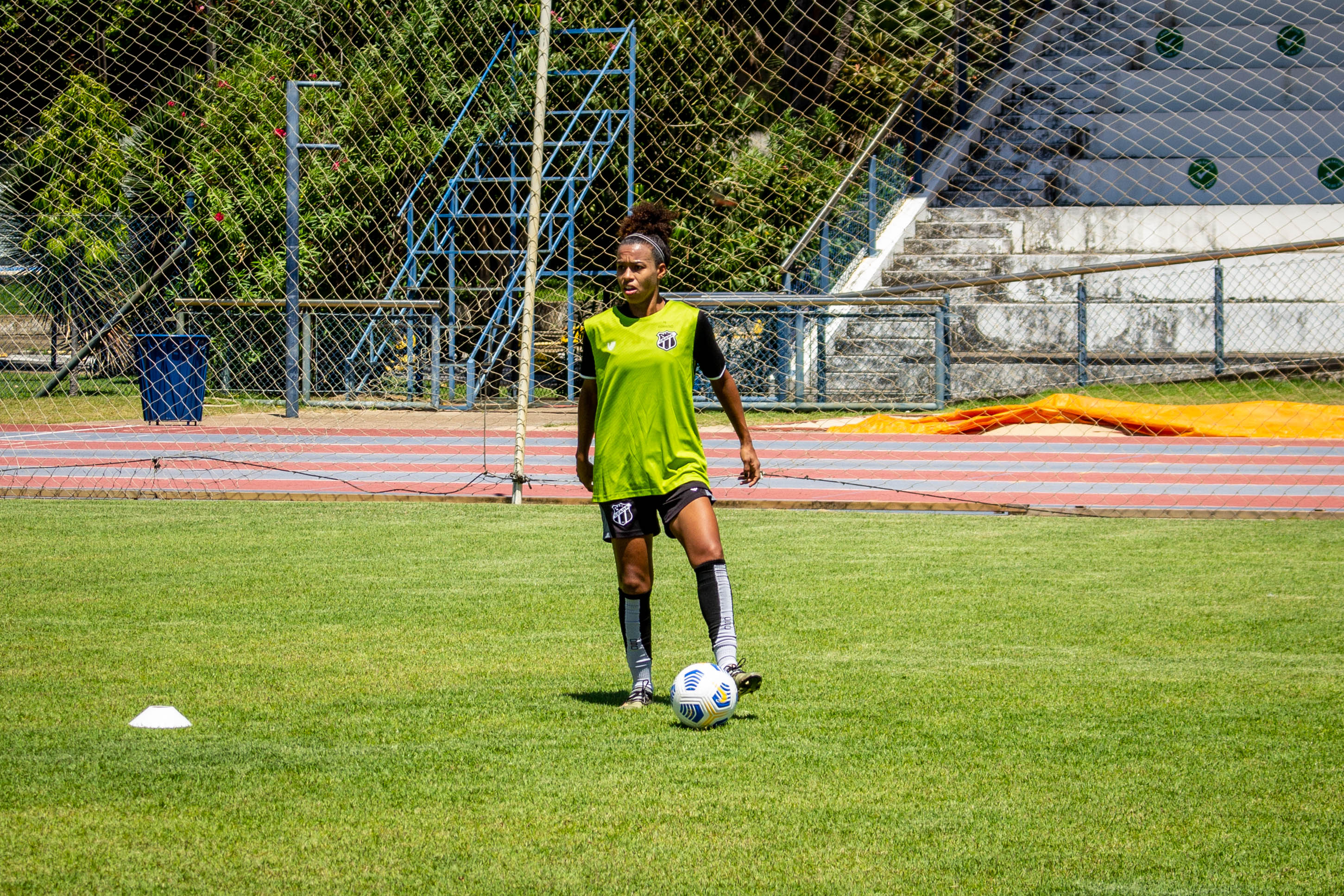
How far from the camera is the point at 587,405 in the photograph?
5195 mm

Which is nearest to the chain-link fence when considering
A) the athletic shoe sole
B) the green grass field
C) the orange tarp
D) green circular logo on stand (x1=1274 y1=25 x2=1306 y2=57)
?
the orange tarp

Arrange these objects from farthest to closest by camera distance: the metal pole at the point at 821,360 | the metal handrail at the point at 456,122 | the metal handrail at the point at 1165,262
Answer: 1. the metal pole at the point at 821,360
2. the metal handrail at the point at 456,122
3. the metal handrail at the point at 1165,262

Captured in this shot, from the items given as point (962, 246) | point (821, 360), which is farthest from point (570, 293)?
point (962, 246)

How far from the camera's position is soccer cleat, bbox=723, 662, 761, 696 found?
4.86 m

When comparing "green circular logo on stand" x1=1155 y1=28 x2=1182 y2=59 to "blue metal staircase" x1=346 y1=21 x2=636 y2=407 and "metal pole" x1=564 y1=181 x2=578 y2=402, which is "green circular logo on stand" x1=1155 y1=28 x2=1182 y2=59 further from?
"metal pole" x1=564 y1=181 x2=578 y2=402

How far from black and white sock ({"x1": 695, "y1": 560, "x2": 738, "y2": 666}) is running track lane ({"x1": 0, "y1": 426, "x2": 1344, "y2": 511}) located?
648cm

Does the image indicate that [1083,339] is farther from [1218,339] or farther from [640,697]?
[640,697]

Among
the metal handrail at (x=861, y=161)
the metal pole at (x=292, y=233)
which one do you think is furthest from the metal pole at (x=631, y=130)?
the metal pole at (x=292, y=233)

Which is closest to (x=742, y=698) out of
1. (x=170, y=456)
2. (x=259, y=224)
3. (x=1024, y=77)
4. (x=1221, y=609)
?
(x=1221, y=609)

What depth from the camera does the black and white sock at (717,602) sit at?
498cm

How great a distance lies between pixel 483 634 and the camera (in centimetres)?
618

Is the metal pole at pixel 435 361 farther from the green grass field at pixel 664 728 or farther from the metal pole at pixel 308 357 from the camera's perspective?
the green grass field at pixel 664 728

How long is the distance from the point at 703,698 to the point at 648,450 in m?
0.92

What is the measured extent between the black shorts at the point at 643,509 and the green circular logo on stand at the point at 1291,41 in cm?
2146
